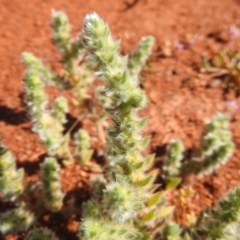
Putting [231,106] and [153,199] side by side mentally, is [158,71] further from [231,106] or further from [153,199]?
[153,199]

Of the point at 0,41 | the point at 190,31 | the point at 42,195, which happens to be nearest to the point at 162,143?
the point at 42,195

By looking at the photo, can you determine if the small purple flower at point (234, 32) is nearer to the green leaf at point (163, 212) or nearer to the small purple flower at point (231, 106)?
the small purple flower at point (231, 106)

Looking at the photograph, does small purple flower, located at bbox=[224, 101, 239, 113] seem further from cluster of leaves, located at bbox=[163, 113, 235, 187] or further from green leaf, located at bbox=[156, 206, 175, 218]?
Answer: green leaf, located at bbox=[156, 206, 175, 218]

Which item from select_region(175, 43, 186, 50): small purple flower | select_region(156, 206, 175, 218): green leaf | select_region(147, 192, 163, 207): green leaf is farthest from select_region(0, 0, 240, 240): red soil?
select_region(147, 192, 163, 207): green leaf

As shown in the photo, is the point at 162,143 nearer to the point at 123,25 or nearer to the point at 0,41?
the point at 123,25

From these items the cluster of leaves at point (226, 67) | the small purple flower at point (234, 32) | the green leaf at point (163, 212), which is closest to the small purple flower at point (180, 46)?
the cluster of leaves at point (226, 67)

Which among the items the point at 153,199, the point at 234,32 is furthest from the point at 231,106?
the point at 153,199

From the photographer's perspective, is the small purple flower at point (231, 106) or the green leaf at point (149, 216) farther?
the small purple flower at point (231, 106)
